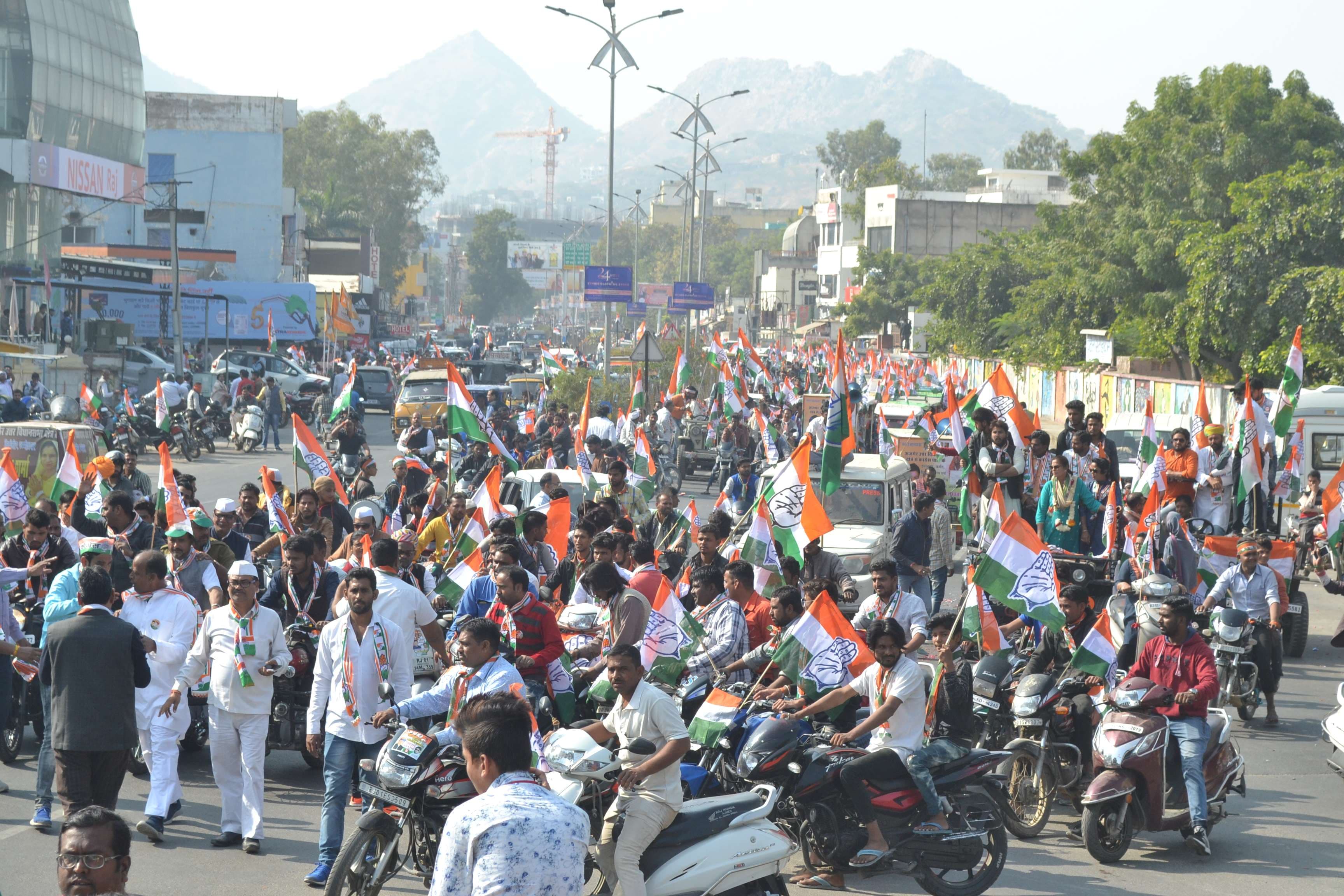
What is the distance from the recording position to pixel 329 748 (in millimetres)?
7641

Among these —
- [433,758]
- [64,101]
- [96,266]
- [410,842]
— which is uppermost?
[64,101]

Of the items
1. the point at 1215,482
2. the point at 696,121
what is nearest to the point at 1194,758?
the point at 1215,482

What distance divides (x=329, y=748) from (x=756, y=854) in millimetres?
Answer: 2266

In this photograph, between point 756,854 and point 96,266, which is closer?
point 756,854

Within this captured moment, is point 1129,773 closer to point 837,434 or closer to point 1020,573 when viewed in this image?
point 1020,573

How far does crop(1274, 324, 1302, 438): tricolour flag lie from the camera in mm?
17203

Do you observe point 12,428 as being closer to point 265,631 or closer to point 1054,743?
point 265,631

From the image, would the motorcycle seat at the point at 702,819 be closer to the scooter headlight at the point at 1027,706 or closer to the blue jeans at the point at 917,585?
the scooter headlight at the point at 1027,706

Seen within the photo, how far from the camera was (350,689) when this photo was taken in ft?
24.9

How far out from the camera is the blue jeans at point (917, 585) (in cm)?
1391

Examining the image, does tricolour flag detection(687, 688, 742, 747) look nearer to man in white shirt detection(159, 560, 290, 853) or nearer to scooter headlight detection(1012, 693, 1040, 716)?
scooter headlight detection(1012, 693, 1040, 716)

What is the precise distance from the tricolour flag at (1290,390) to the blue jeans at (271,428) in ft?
75.6

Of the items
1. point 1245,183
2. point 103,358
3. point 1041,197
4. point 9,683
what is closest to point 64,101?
point 103,358

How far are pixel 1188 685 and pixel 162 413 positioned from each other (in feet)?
87.2
